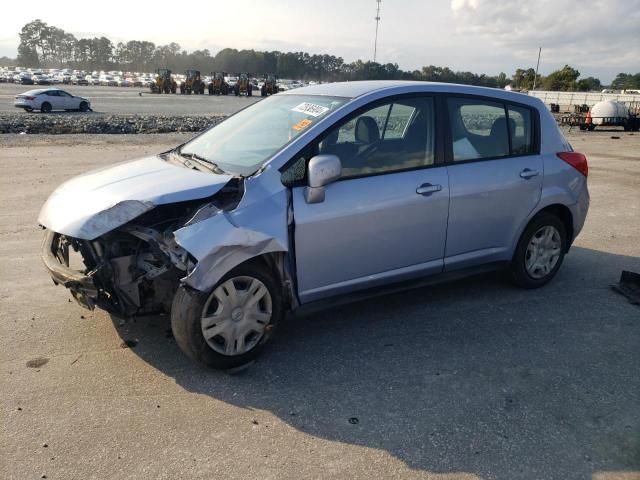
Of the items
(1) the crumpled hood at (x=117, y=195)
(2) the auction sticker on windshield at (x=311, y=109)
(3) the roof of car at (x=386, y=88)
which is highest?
(3) the roof of car at (x=386, y=88)

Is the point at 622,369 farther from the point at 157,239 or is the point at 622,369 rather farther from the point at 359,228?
the point at 157,239

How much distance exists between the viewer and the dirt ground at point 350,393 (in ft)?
9.61

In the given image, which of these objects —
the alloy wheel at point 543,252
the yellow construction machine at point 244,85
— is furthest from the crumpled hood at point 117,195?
the yellow construction machine at point 244,85

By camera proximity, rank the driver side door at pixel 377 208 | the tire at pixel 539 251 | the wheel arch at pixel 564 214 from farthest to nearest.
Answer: the wheel arch at pixel 564 214 → the tire at pixel 539 251 → the driver side door at pixel 377 208

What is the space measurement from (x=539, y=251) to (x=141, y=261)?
12.0 ft

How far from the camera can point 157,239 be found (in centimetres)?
357

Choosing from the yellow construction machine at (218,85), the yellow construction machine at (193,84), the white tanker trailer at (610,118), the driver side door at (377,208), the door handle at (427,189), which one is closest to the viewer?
the driver side door at (377,208)

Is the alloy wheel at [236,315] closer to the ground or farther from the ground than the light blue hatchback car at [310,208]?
closer to the ground

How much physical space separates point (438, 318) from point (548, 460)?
71.9 inches

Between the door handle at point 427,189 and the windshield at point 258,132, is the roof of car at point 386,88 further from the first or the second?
the door handle at point 427,189

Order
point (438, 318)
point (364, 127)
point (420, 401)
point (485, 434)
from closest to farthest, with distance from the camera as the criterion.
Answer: point (485, 434) → point (420, 401) → point (364, 127) → point (438, 318)

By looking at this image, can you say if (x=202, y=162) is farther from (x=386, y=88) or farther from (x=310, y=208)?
(x=386, y=88)

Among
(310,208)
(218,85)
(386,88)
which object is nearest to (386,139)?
(386,88)

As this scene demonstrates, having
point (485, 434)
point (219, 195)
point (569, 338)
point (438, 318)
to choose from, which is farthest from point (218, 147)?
point (569, 338)
